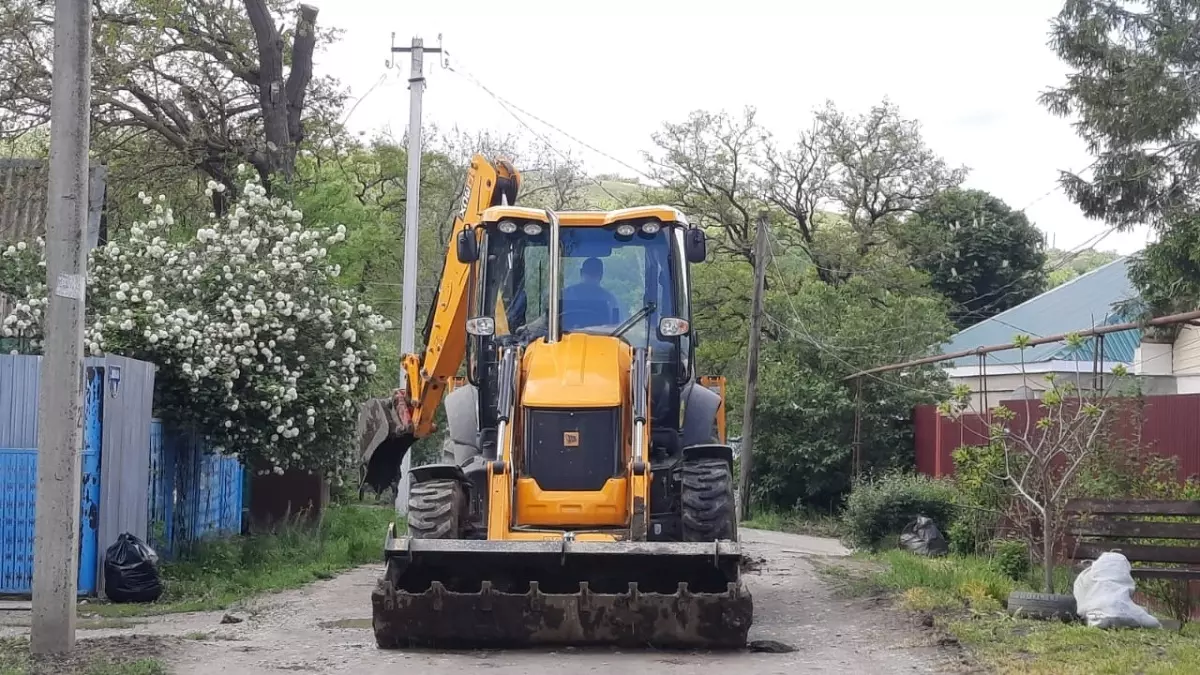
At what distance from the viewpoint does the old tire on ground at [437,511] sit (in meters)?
9.96

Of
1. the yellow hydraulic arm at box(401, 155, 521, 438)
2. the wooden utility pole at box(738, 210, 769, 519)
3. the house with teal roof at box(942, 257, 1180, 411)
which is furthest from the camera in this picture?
the wooden utility pole at box(738, 210, 769, 519)

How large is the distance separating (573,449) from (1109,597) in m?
4.14

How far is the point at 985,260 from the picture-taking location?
4928cm

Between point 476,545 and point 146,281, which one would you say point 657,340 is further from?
point 146,281

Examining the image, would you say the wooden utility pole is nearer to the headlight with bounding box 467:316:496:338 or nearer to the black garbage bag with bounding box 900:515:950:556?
the black garbage bag with bounding box 900:515:950:556

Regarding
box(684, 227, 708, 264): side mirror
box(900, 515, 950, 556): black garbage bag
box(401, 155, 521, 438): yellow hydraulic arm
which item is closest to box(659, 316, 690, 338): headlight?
box(684, 227, 708, 264): side mirror

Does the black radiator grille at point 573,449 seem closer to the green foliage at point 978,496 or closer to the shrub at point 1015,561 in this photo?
the green foliage at point 978,496

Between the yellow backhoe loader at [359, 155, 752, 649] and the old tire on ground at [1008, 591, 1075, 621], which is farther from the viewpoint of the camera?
the old tire on ground at [1008, 591, 1075, 621]

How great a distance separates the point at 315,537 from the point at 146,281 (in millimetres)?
4656

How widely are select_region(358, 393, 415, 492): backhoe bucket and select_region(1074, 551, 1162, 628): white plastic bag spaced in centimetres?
634

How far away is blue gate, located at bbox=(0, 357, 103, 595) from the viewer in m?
12.6

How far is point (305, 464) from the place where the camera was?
17.9m

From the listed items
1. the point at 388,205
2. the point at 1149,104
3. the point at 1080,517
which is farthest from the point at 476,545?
the point at 388,205

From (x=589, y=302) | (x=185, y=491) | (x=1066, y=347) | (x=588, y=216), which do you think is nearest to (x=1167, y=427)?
(x=589, y=302)
